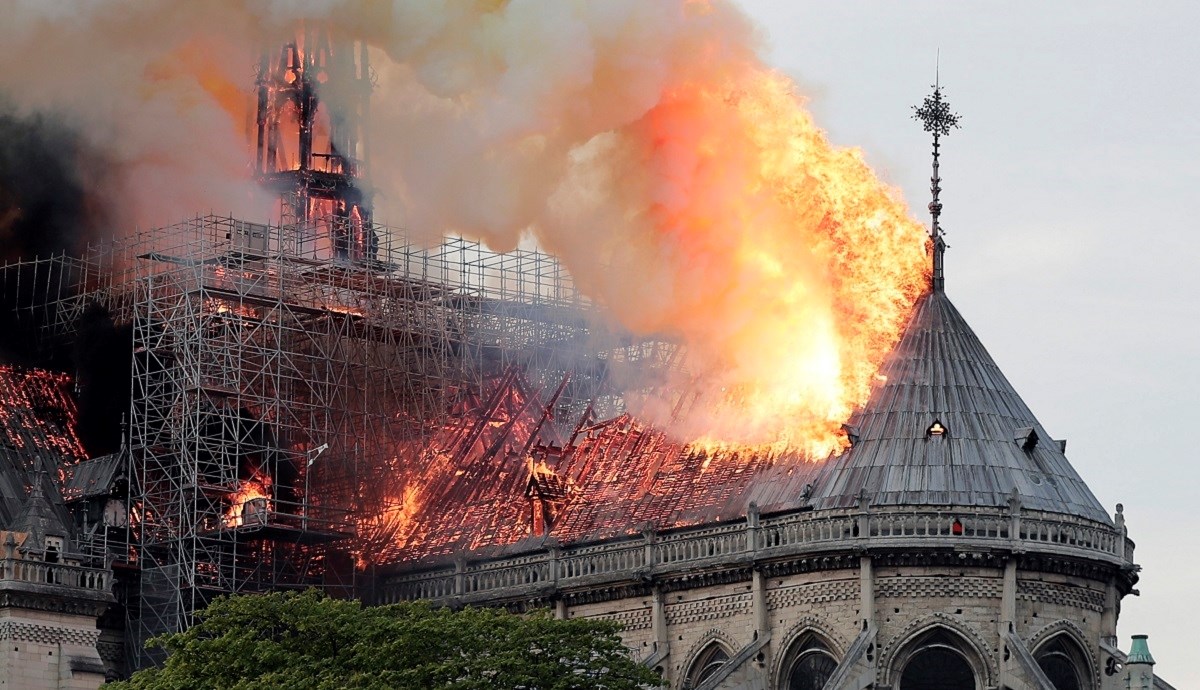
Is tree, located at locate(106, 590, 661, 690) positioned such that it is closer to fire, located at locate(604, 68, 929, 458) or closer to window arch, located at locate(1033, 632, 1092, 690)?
window arch, located at locate(1033, 632, 1092, 690)

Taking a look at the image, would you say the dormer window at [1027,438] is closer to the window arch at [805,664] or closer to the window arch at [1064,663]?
the window arch at [1064,663]

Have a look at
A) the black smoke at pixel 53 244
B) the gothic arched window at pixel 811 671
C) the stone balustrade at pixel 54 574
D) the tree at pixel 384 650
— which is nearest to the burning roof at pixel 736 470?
the gothic arched window at pixel 811 671

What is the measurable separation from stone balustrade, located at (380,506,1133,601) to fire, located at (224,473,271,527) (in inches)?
338

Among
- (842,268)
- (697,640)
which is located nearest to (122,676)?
(697,640)

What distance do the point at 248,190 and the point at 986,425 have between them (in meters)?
41.8

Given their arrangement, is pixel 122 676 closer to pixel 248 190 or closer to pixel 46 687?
pixel 46 687

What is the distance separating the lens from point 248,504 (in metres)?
110

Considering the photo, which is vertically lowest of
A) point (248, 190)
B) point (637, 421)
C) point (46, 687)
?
point (46, 687)

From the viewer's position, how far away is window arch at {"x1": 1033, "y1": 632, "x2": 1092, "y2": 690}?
96.9 metres

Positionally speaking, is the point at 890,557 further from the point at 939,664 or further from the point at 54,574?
the point at 54,574

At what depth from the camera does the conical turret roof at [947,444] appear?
97750 millimetres

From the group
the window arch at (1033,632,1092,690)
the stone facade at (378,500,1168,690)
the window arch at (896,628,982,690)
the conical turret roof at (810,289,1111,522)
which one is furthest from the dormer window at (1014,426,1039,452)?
the window arch at (896,628,982,690)

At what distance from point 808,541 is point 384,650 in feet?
47.8

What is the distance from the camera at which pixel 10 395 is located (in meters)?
119
